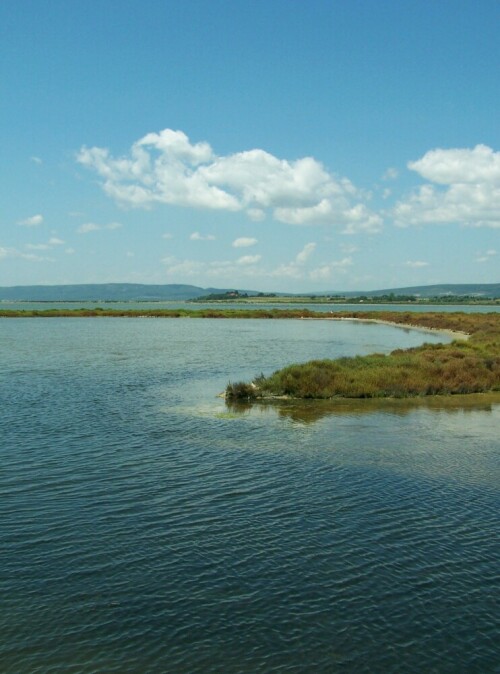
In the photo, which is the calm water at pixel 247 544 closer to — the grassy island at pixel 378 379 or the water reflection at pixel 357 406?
the water reflection at pixel 357 406

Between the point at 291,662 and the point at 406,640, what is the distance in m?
1.77

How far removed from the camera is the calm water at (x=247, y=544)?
8977 mm

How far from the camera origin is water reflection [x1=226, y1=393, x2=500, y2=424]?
1047 inches

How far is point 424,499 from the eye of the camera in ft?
49.7

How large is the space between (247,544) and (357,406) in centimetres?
1655

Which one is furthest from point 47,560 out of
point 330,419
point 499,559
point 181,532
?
point 330,419

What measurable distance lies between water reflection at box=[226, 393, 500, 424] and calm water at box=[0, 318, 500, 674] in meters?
1.15

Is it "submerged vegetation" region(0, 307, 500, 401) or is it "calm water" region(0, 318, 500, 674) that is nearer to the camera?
"calm water" region(0, 318, 500, 674)

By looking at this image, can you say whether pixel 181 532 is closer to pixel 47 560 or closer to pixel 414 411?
pixel 47 560

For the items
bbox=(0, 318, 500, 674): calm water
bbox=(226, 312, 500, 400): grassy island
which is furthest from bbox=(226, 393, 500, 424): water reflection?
bbox=(0, 318, 500, 674): calm water

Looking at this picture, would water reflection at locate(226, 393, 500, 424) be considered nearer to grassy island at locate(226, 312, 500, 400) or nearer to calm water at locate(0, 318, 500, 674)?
grassy island at locate(226, 312, 500, 400)

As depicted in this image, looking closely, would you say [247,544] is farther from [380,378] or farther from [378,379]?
[380,378]

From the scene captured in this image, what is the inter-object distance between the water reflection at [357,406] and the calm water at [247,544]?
1.15m

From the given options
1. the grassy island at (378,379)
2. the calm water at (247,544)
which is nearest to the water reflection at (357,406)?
the grassy island at (378,379)
